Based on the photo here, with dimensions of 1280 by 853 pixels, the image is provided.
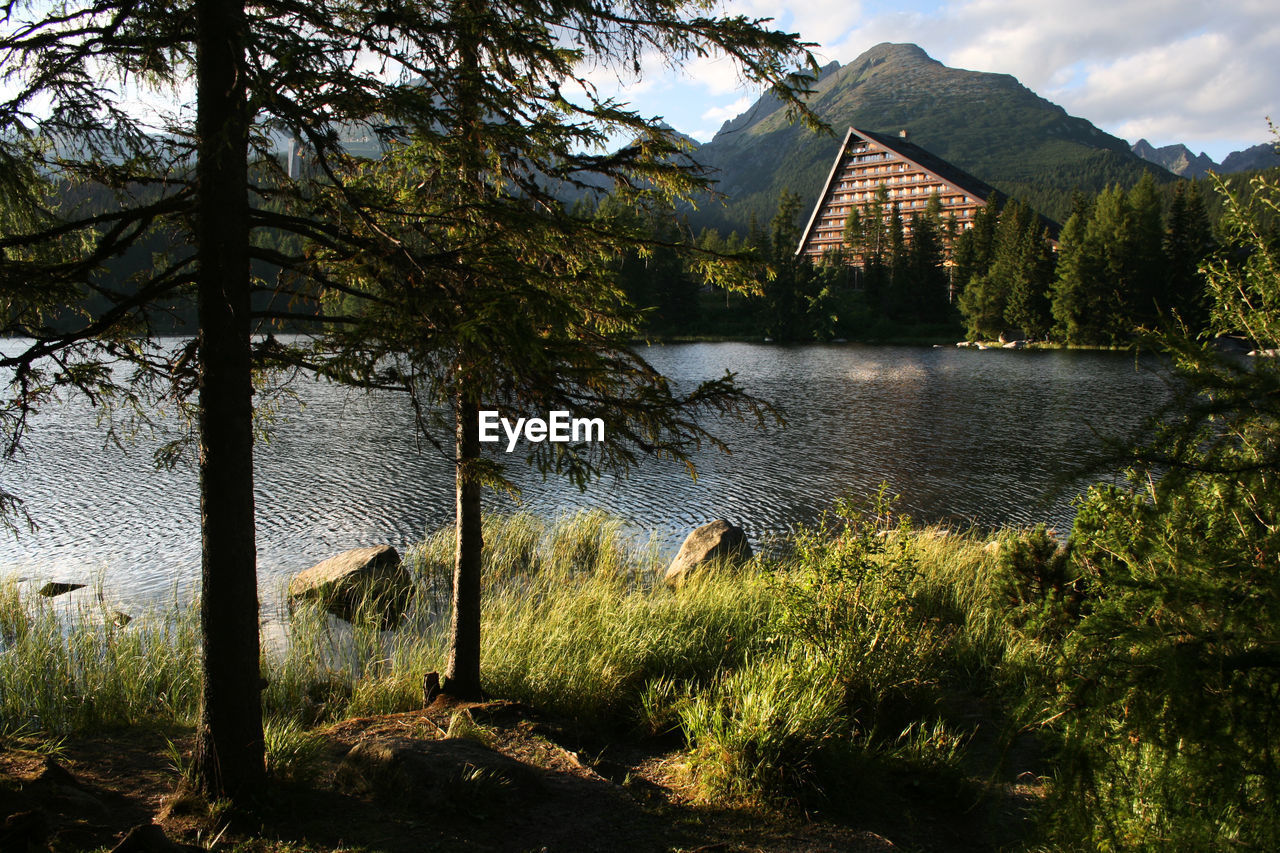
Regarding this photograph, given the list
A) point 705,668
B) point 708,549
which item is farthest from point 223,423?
point 708,549

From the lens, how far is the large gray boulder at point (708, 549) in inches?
434

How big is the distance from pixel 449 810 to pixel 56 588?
10132 millimetres

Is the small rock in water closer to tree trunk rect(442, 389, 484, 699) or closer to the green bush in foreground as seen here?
tree trunk rect(442, 389, 484, 699)

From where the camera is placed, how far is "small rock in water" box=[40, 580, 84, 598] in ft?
35.9

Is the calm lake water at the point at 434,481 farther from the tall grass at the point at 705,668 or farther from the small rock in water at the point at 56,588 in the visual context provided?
the tall grass at the point at 705,668

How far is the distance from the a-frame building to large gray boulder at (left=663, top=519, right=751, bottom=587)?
97594 mm

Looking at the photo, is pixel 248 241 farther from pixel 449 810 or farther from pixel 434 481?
pixel 434 481

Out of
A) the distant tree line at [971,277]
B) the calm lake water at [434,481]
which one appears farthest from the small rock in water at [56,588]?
the distant tree line at [971,277]

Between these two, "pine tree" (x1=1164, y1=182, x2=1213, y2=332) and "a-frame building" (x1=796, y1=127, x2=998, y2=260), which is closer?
"pine tree" (x1=1164, y1=182, x2=1213, y2=332)

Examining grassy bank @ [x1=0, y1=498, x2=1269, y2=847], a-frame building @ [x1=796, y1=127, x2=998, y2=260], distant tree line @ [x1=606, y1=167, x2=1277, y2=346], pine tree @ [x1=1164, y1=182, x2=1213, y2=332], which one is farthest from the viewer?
a-frame building @ [x1=796, y1=127, x2=998, y2=260]

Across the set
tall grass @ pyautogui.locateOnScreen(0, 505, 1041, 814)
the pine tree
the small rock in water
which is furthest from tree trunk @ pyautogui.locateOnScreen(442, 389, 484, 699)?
the pine tree

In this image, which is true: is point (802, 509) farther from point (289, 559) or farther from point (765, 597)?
point (289, 559)

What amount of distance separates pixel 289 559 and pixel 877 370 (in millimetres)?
39580

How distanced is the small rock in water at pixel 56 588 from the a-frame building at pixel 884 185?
10154cm
